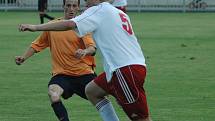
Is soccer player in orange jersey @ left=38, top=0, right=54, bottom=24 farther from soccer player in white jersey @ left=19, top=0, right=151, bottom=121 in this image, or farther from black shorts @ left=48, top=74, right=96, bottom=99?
soccer player in white jersey @ left=19, top=0, right=151, bottom=121

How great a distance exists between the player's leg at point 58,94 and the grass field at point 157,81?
1205 millimetres

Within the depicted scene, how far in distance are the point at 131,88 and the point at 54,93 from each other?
5.50ft

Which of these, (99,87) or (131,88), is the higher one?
(131,88)

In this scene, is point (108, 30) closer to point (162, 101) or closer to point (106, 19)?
point (106, 19)

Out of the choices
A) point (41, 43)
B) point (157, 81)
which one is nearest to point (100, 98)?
point (41, 43)

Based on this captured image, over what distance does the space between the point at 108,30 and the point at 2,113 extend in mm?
3861

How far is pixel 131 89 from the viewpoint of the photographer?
834cm

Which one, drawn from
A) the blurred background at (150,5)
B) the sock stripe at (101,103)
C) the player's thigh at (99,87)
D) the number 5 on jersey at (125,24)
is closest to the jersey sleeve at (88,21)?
the number 5 on jersey at (125,24)

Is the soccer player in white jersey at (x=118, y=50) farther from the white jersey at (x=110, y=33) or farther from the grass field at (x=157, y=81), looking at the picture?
the grass field at (x=157, y=81)

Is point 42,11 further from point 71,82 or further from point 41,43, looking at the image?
point 71,82

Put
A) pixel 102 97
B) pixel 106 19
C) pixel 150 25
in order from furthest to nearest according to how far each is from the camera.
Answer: pixel 150 25 → pixel 102 97 → pixel 106 19

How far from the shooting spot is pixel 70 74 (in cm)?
1027

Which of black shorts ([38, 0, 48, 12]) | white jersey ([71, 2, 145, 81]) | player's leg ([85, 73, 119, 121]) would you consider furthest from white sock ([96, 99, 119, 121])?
black shorts ([38, 0, 48, 12])

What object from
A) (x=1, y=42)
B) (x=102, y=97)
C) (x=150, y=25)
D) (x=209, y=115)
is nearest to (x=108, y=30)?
(x=102, y=97)
